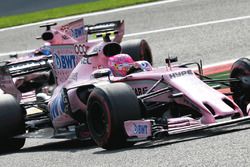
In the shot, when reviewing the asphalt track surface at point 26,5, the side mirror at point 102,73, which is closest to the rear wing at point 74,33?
the side mirror at point 102,73

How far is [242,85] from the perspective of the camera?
10336mm

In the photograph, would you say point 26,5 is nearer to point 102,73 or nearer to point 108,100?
point 102,73

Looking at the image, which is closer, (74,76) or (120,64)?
(120,64)

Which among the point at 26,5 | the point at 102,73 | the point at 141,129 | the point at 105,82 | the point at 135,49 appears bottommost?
the point at 26,5

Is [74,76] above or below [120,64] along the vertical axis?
below

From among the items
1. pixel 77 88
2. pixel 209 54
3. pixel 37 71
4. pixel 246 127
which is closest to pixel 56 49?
pixel 77 88

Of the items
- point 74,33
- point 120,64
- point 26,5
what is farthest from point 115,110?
point 26,5

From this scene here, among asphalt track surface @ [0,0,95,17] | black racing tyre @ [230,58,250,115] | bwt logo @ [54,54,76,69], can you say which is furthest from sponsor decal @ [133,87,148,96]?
asphalt track surface @ [0,0,95,17]

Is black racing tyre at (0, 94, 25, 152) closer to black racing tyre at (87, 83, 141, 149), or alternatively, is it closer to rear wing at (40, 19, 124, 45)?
rear wing at (40, 19, 124, 45)

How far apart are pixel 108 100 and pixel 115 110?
0.45 ft

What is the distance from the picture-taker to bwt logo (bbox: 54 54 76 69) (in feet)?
36.7

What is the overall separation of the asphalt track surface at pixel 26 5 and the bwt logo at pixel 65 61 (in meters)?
12.1

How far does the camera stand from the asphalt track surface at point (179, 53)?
25.8ft

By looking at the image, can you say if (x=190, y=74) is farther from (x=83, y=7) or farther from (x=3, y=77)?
(x=83, y=7)
